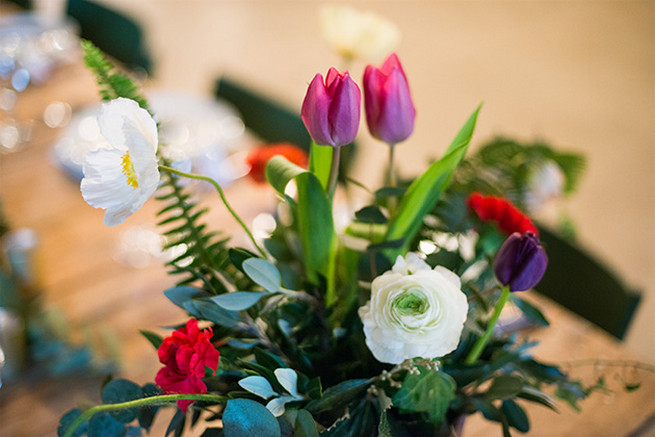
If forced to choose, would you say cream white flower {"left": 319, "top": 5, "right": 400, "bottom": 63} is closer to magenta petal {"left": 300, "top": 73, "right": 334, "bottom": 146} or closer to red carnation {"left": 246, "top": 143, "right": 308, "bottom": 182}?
red carnation {"left": 246, "top": 143, "right": 308, "bottom": 182}

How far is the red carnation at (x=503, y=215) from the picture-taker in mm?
615

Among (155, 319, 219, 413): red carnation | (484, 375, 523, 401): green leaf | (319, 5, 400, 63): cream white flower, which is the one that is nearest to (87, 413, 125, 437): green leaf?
(155, 319, 219, 413): red carnation

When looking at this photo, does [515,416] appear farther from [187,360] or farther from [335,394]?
[187,360]

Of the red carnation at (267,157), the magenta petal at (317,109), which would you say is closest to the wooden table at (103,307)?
the red carnation at (267,157)

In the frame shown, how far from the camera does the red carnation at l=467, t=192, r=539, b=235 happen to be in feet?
2.02

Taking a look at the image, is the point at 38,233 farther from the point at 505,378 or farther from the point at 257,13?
the point at 257,13

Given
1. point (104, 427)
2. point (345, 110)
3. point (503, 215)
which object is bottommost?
point (104, 427)

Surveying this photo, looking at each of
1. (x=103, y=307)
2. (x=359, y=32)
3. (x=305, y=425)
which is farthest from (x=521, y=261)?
(x=103, y=307)

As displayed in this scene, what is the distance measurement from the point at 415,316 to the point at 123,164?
23 cm

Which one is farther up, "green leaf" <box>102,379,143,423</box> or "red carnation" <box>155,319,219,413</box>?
"red carnation" <box>155,319,219,413</box>

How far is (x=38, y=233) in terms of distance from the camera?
3.67ft

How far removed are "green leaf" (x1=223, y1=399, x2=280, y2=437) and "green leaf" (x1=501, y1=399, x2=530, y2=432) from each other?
23cm

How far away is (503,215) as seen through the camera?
63 cm

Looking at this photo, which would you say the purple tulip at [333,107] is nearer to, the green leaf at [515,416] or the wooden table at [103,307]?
the green leaf at [515,416]
